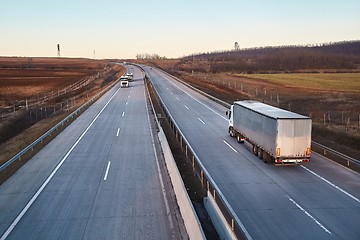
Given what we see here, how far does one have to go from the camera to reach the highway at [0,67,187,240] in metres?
12.5

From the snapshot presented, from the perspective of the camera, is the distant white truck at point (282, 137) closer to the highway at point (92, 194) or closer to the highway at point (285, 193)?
the highway at point (285, 193)

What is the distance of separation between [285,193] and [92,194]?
8.10 meters

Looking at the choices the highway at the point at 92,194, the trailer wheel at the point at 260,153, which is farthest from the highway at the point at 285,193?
the highway at the point at 92,194

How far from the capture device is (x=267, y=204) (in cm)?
1480

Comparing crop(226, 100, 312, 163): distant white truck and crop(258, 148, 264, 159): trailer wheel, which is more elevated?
crop(226, 100, 312, 163): distant white truck

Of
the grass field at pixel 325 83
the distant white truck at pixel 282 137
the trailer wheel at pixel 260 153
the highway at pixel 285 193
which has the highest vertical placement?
the distant white truck at pixel 282 137

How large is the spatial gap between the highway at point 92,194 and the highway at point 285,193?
8.78 ft

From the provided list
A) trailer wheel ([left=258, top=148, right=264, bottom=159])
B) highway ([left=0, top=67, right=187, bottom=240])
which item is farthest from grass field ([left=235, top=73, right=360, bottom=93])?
highway ([left=0, top=67, right=187, bottom=240])

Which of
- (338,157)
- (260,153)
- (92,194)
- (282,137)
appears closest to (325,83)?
(338,157)

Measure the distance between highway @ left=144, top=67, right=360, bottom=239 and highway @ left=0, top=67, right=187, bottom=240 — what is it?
2.68 meters

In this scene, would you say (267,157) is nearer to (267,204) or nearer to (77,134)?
(267,204)

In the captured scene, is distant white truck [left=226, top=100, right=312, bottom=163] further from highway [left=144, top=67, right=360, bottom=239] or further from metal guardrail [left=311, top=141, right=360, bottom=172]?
metal guardrail [left=311, top=141, right=360, bottom=172]

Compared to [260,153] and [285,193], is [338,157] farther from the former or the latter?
[285,193]

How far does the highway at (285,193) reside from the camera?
41.5ft
